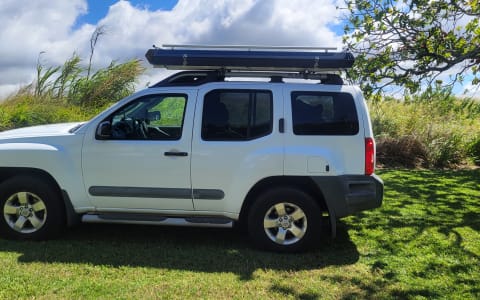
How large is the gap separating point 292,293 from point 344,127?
5.99 ft

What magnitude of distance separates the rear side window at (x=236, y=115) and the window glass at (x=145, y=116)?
12.5 inches

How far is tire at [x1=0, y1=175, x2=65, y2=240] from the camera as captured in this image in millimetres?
4719

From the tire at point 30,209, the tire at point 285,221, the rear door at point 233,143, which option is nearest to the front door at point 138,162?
the rear door at point 233,143

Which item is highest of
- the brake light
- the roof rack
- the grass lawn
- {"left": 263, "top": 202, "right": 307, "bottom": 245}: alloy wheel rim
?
the roof rack

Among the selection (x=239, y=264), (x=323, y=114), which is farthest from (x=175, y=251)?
(x=323, y=114)

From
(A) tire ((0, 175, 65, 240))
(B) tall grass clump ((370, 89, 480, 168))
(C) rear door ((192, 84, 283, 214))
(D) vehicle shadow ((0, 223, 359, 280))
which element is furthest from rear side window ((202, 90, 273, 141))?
(B) tall grass clump ((370, 89, 480, 168))

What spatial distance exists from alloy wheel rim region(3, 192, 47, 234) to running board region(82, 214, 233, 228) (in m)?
0.50

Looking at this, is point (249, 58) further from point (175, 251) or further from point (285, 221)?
point (175, 251)

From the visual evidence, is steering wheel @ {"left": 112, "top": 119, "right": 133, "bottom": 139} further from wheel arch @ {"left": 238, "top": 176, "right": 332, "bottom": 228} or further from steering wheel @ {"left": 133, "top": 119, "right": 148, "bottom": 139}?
wheel arch @ {"left": 238, "top": 176, "right": 332, "bottom": 228}

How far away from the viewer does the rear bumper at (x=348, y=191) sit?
4469 mm

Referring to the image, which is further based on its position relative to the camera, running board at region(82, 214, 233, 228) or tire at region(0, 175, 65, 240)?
tire at region(0, 175, 65, 240)

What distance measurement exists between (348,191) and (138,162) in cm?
230

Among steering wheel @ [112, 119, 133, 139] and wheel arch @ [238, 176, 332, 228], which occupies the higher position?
steering wheel @ [112, 119, 133, 139]

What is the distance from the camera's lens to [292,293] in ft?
12.3
